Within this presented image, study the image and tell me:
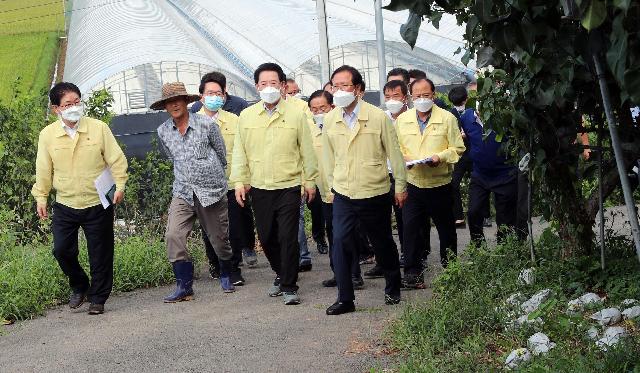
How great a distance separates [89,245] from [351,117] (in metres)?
2.46

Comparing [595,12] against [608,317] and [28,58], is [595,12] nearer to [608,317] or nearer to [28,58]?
[608,317]

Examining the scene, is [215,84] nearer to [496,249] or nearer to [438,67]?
[496,249]

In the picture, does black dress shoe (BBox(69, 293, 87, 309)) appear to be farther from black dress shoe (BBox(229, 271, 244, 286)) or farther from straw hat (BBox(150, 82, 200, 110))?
straw hat (BBox(150, 82, 200, 110))

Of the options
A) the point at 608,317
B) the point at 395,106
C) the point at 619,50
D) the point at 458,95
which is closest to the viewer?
the point at 619,50

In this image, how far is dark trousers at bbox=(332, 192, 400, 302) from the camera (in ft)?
28.6

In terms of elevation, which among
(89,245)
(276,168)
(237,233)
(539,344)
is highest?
(276,168)

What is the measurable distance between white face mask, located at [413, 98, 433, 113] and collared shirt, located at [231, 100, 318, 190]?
39.2 inches

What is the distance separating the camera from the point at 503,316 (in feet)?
23.0

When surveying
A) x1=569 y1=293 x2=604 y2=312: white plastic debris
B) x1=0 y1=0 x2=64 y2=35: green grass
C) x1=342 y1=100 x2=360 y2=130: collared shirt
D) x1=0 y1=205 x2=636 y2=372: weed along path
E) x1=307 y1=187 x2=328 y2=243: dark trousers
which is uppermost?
x1=0 y1=0 x2=64 y2=35: green grass

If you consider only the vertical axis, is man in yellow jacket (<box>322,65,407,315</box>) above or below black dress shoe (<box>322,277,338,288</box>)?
above

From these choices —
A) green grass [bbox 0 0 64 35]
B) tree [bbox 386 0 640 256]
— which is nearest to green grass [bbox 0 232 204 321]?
tree [bbox 386 0 640 256]

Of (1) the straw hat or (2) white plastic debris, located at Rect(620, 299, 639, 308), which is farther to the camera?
(1) the straw hat

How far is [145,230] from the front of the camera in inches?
477

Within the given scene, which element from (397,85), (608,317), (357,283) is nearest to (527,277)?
(608,317)
